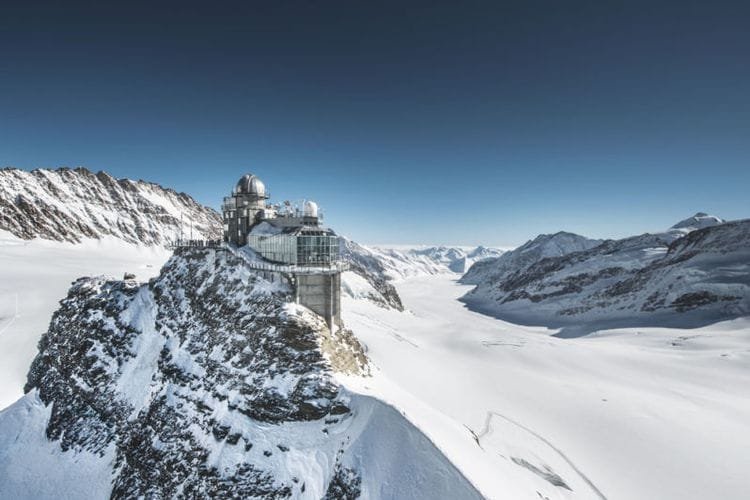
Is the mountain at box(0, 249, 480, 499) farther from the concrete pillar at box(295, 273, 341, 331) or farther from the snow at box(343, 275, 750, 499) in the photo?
the snow at box(343, 275, 750, 499)

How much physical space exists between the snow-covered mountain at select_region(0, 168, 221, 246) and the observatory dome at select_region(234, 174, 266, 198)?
57.7 meters

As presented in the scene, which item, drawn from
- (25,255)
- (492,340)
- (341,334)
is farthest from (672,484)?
(25,255)

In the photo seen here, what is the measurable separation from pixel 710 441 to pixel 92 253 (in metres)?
144

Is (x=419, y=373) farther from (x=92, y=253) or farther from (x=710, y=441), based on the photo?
(x=92, y=253)

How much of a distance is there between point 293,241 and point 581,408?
36.3m

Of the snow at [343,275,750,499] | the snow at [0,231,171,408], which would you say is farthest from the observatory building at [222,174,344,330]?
the snow at [0,231,171,408]

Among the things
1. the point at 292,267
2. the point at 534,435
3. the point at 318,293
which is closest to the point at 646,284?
the point at 534,435

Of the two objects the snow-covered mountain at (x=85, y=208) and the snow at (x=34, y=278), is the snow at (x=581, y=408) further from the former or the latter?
the snow-covered mountain at (x=85, y=208)

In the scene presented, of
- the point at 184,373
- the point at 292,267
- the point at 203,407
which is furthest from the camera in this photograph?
the point at 292,267

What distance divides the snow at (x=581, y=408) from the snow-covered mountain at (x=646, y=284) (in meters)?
15.1

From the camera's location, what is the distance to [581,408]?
131 feet

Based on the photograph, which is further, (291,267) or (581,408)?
(581,408)

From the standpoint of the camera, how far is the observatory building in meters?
32.0

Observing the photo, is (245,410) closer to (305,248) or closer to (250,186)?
(305,248)
